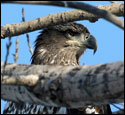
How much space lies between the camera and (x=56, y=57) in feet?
22.9

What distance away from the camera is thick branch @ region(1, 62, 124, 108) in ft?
10.3

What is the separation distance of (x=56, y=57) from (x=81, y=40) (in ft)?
1.65

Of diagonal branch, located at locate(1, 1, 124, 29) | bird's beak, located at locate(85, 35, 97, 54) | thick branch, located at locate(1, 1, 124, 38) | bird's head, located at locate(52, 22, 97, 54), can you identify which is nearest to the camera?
diagonal branch, located at locate(1, 1, 124, 29)

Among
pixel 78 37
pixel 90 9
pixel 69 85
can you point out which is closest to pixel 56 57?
pixel 78 37

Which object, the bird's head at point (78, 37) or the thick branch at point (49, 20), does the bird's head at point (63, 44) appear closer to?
the bird's head at point (78, 37)

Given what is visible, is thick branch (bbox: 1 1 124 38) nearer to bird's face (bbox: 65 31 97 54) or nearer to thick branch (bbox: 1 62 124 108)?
bird's face (bbox: 65 31 97 54)

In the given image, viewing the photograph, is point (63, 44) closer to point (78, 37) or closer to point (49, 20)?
point (78, 37)

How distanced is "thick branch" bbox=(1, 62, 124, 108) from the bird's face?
3115 millimetres

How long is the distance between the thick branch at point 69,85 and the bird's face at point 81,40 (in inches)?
123

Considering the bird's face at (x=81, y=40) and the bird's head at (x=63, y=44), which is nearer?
the bird's face at (x=81, y=40)

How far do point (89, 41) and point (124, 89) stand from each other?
3667 millimetres

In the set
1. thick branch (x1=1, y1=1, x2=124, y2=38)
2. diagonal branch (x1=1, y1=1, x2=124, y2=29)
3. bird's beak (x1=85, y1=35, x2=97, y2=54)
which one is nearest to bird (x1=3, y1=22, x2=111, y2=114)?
bird's beak (x1=85, y1=35, x2=97, y2=54)

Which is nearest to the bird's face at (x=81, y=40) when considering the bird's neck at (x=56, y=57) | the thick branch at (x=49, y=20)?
the bird's neck at (x=56, y=57)

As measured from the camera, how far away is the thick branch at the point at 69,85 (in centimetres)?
314
